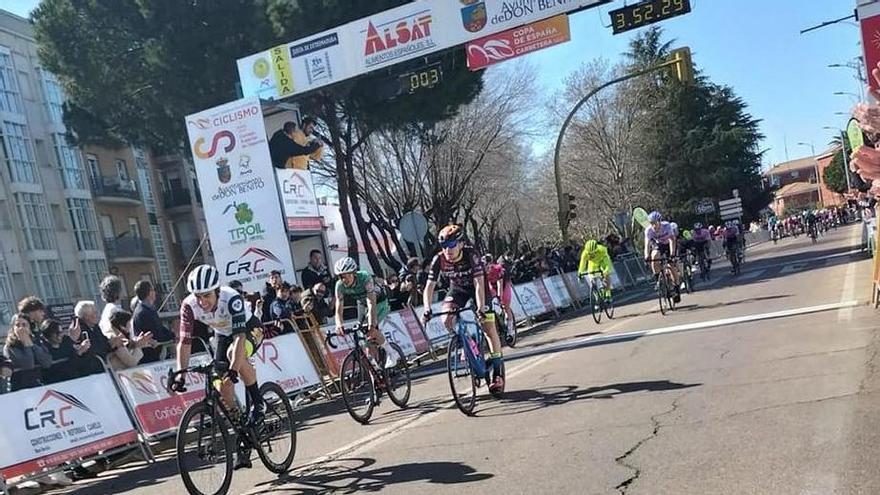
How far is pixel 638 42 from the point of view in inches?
2611

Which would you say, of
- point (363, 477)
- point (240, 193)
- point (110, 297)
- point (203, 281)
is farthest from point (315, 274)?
point (363, 477)

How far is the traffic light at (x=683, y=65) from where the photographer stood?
2311cm

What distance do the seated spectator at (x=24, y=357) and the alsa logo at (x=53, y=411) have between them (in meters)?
0.46

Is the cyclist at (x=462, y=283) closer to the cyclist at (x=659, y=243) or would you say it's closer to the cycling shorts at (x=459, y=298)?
the cycling shorts at (x=459, y=298)

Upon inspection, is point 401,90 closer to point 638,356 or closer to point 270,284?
point 270,284

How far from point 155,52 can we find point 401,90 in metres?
8.24

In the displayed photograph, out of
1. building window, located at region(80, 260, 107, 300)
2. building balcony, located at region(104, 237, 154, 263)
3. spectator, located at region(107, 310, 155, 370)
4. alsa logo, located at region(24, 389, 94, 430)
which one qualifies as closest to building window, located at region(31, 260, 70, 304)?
building window, located at region(80, 260, 107, 300)

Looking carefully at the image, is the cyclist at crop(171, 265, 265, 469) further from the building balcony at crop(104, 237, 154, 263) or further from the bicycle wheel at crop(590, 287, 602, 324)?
the building balcony at crop(104, 237, 154, 263)

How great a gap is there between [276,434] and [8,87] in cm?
4300

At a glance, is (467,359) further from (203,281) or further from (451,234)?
(203,281)

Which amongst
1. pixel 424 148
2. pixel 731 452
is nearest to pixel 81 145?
pixel 424 148

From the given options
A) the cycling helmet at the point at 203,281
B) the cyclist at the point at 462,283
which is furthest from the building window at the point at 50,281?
the cycling helmet at the point at 203,281

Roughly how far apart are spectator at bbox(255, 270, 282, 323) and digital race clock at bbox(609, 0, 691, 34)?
949cm

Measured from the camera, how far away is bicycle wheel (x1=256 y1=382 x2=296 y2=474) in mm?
7131
